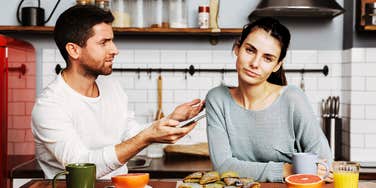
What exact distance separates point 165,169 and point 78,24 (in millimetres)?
1041

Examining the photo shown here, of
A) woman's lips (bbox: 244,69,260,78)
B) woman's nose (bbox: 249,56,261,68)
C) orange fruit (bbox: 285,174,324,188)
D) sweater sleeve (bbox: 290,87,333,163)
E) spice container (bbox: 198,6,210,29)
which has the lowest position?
orange fruit (bbox: 285,174,324,188)

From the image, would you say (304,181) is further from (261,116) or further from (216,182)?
(261,116)

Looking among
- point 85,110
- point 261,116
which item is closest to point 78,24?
point 85,110

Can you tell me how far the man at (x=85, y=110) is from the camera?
228cm

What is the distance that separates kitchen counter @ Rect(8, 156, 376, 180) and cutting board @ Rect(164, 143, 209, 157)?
80 millimetres

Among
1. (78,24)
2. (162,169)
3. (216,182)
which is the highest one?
(78,24)

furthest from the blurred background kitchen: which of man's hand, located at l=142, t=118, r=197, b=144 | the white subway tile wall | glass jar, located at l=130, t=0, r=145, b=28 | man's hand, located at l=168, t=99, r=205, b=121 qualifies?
man's hand, located at l=142, t=118, r=197, b=144

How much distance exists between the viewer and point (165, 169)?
125 inches

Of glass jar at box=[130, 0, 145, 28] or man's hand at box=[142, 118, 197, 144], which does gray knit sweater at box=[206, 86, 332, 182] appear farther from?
glass jar at box=[130, 0, 145, 28]

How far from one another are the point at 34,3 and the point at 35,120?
1.74m

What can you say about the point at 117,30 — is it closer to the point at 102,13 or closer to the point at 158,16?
the point at 158,16

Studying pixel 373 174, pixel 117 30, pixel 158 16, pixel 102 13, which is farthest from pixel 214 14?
pixel 373 174

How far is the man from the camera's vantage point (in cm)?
228

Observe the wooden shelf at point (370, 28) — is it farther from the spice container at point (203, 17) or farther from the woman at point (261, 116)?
the woman at point (261, 116)
